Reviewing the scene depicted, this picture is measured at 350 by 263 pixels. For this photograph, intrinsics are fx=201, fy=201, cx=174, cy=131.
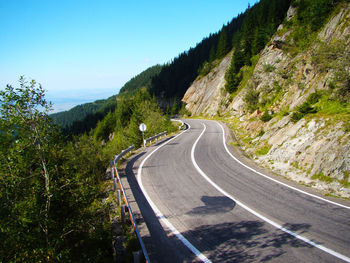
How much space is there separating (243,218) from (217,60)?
3100 inches

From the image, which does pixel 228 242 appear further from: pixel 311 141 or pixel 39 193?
pixel 311 141

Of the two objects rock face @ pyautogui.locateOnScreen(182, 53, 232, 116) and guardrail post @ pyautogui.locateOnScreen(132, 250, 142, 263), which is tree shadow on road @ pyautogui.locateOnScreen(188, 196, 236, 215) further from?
rock face @ pyautogui.locateOnScreen(182, 53, 232, 116)

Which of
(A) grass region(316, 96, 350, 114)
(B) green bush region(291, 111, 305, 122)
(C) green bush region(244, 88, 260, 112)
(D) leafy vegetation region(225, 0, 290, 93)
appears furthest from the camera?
(D) leafy vegetation region(225, 0, 290, 93)

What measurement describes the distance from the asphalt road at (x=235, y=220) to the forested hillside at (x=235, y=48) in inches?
1730

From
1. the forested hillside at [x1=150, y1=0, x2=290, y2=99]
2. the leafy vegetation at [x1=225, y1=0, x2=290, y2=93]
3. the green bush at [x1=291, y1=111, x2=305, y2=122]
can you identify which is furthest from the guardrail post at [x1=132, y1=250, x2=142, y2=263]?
the forested hillside at [x1=150, y1=0, x2=290, y2=99]

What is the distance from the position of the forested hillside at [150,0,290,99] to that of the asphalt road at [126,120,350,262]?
43.9 meters

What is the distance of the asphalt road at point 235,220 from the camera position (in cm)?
503

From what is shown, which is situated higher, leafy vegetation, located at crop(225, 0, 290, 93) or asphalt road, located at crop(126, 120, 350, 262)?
leafy vegetation, located at crop(225, 0, 290, 93)

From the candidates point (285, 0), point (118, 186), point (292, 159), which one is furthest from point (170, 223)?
point (285, 0)

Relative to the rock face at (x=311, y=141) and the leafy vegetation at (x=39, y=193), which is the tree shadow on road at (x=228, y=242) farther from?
the rock face at (x=311, y=141)

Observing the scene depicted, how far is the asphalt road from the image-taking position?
503cm

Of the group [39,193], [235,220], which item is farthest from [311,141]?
[39,193]

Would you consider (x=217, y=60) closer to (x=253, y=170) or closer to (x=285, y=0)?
(x=285, y=0)

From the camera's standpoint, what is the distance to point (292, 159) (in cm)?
1087
